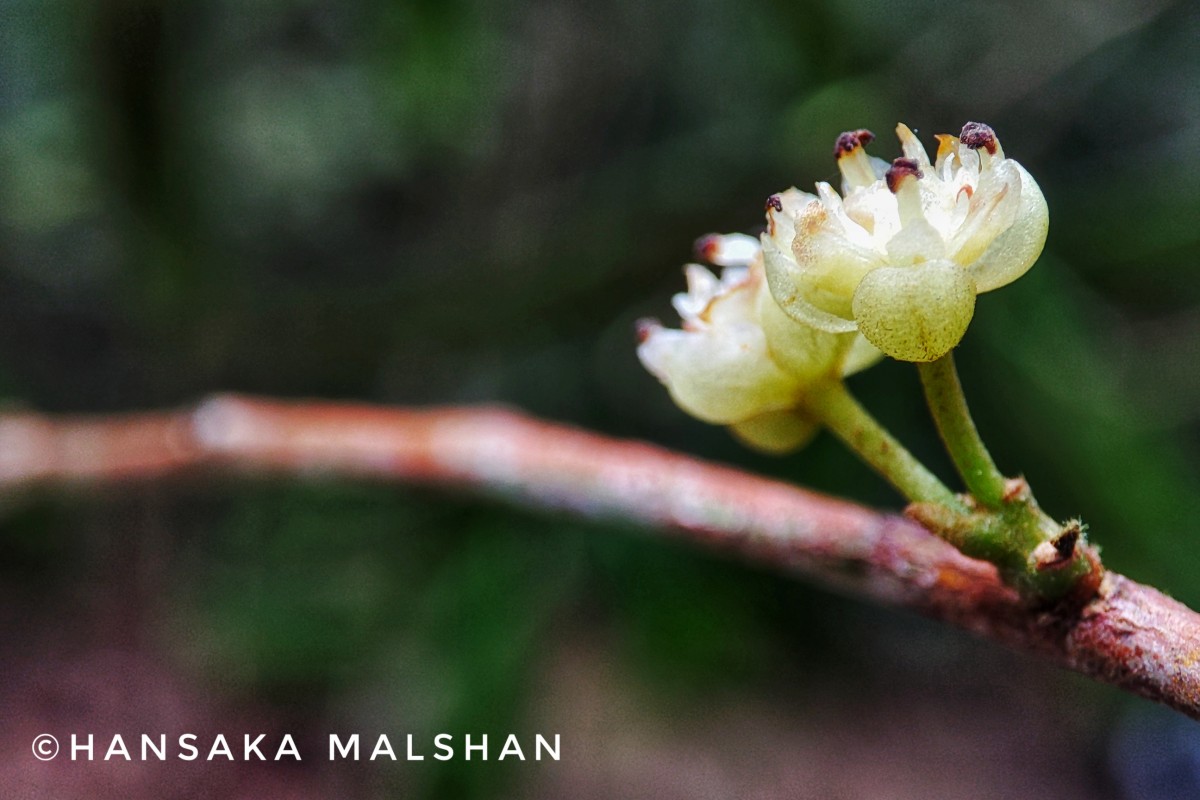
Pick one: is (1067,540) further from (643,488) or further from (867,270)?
(643,488)

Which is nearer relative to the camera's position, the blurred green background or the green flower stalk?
the green flower stalk

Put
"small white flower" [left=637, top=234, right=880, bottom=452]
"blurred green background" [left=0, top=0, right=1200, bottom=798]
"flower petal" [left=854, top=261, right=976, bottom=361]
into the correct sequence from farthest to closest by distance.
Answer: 1. "blurred green background" [left=0, top=0, right=1200, bottom=798]
2. "small white flower" [left=637, top=234, right=880, bottom=452]
3. "flower petal" [left=854, top=261, right=976, bottom=361]

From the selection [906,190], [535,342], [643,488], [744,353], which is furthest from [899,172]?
[535,342]

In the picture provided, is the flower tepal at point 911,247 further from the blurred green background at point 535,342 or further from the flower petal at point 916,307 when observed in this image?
the blurred green background at point 535,342

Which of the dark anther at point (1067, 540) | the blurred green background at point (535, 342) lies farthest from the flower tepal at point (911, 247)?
the blurred green background at point (535, 342)

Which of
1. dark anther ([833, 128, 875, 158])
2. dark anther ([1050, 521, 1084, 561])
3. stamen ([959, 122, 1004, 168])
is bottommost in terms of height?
dark anther ([1050, 521, 1084, 561])

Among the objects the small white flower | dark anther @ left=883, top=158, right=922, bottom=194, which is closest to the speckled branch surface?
the small white flower

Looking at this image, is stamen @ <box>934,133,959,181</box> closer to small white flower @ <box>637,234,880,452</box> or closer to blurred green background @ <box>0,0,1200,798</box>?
small white flower @ <box>637,234,880,452</box>

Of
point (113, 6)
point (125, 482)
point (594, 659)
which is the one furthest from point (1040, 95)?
point (125, 482)

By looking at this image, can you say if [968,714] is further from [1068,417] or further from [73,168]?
[73,168]
